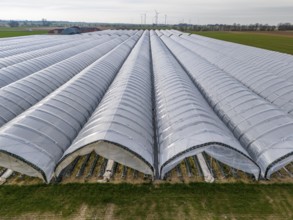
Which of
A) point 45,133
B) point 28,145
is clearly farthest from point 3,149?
point 45,133

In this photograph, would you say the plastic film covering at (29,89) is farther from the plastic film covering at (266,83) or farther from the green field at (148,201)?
the plastic film covering at (266,83)

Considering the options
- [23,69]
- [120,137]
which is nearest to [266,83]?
[120,137]

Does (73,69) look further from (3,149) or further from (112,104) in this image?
(3,149)

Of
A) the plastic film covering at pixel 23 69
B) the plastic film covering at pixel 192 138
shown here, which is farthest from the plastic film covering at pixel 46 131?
the plastic film covering at pixel 23 69

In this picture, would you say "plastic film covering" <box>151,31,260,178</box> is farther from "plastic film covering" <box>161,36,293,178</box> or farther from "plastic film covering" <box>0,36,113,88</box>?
"plastic film covering" <box>0,36,113,88</box>

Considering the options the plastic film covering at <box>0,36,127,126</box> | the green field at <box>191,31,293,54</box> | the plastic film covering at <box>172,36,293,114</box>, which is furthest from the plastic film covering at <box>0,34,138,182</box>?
the green field at <box>191,31,293,54</box>

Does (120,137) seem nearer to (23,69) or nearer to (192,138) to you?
(192,138)

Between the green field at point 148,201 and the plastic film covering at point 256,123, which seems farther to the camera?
the plastic film covering at point 256,123
